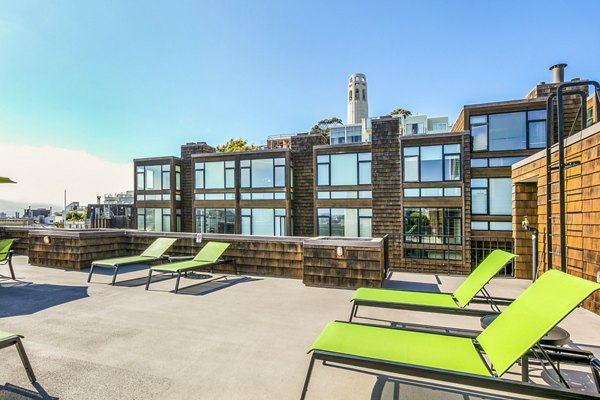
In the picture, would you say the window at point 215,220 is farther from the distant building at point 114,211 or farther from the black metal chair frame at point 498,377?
the black metal chair frame at point 498,377

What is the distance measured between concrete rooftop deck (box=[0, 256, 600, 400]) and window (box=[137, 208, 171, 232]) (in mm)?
14544

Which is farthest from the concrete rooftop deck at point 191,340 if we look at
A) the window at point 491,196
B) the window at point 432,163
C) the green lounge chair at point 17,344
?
the window at point 432,163

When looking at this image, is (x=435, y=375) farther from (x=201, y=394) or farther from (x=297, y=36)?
(x=297, y=36)

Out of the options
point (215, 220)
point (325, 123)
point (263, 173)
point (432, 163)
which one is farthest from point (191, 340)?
point (325, 123)

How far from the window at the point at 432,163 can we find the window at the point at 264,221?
712 cm

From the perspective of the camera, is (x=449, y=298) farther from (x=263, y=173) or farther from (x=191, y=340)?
(x=263, y=173)

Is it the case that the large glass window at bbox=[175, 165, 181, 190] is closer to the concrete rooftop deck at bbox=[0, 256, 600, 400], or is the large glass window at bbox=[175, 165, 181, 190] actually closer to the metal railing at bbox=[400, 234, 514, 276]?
the concrete rooftop deck at bbox=[0, 256, 600, 400]

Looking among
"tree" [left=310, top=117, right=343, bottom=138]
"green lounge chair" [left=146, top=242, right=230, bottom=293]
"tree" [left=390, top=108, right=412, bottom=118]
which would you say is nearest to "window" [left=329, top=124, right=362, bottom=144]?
"tree" [left=310, top=117, right=343, bottom=138]

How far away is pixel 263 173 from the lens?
17.5 m

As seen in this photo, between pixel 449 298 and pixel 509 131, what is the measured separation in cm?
1258

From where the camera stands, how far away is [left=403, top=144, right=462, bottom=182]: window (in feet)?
44.7

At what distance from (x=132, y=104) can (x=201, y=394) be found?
59.6 feet

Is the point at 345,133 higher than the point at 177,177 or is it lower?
higher

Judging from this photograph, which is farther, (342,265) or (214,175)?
(214,175)
